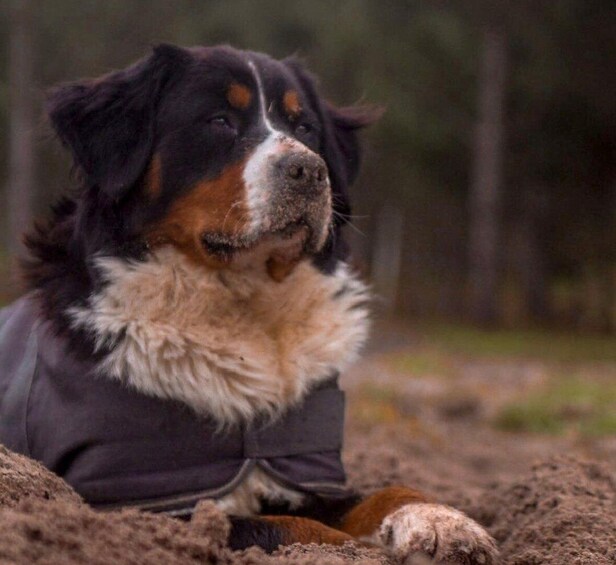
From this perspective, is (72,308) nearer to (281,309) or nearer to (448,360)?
(281,309)

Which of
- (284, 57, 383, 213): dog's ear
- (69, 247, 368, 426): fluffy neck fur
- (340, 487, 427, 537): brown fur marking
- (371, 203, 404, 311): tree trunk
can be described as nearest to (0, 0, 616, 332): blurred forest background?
(371, 203, 404, 311): tree trunk

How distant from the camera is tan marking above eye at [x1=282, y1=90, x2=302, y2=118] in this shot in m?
4.49

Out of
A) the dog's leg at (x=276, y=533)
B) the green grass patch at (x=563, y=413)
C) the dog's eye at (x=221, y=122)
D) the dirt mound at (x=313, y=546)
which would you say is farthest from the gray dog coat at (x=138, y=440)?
the green grass patch at (x=563, y=413)

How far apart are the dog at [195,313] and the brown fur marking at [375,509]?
0.01 meters

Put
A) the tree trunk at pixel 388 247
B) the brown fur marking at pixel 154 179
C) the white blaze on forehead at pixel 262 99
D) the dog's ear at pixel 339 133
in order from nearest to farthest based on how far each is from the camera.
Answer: the brown fur marking at pixel 154 179 < the white blaze on forehead at pixel 262 99 < the dog's ear at pixel 339 133 < the tree trunk at pixel 388 247

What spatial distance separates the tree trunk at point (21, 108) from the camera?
2384 cm

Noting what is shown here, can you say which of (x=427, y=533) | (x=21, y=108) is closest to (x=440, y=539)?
(x=427, y=533)

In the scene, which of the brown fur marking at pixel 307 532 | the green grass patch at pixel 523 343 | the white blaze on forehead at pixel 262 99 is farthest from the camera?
the green grass patch at pixel 523 343

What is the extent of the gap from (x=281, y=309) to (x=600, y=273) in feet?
74.3

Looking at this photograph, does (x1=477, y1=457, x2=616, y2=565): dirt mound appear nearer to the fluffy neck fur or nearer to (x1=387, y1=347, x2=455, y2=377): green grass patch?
the fluffy neck fur

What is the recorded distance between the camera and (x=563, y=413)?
27.3 ft

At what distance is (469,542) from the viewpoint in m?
3.47

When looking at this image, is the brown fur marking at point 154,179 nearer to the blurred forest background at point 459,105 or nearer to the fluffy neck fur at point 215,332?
the fluffy neck fur at point 215,332

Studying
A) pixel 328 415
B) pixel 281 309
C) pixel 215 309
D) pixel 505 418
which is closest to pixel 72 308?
pixel 215 309
